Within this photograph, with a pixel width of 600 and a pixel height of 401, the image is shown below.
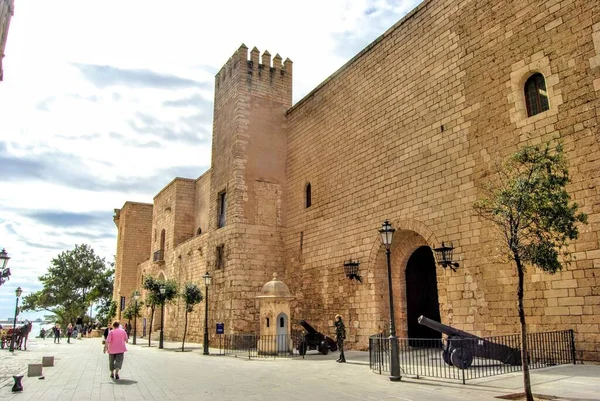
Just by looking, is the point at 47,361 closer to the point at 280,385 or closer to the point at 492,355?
the point at 280,385

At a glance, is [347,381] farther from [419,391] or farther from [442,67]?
[442,67]

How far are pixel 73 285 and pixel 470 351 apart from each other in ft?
177

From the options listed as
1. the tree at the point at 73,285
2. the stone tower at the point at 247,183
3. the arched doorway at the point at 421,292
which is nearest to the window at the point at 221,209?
the stone tower at the point at 247,183

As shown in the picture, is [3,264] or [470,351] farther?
[3,264]

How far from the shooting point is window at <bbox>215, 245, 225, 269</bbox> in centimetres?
1989

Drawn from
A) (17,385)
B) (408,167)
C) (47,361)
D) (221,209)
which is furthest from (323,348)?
(221,209)

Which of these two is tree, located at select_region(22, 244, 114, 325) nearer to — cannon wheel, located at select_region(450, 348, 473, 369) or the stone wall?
the stone wall

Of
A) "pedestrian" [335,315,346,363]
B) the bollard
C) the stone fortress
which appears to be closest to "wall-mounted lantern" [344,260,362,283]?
the stone fortress

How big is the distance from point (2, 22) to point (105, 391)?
9255mm

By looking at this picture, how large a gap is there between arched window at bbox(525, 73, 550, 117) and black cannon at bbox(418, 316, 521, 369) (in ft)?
17.8

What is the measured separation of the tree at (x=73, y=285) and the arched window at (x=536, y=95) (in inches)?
2016

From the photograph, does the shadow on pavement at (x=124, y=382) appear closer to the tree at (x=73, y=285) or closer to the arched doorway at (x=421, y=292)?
the arched doorway at (x=421, y=292)

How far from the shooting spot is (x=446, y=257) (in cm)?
1215

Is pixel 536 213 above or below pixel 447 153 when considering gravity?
below
